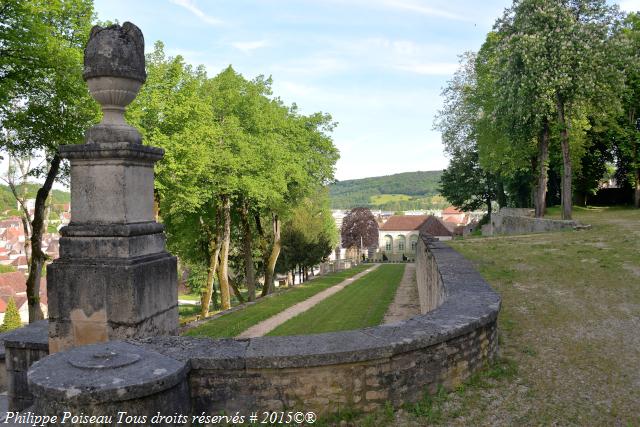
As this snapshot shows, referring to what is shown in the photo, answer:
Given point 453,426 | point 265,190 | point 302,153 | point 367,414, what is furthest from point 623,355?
point 302,153

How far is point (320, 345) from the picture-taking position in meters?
4.10

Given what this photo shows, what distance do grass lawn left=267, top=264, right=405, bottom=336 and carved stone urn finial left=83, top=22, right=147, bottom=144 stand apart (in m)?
9.17

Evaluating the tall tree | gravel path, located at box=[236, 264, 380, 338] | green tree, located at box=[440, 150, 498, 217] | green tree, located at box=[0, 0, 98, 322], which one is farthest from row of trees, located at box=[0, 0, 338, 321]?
the tall tree

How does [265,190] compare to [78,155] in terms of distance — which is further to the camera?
[265,190]

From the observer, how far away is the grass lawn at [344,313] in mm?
13469

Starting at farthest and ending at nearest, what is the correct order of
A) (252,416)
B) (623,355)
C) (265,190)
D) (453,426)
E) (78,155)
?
(265,190) → (623,355) → (78,155) → (453,426) → (252,416)

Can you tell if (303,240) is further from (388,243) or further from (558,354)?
(388,243)

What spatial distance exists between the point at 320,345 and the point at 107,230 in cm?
240

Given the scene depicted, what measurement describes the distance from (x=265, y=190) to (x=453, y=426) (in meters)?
16.4

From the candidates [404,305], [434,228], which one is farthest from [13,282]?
[404,305]

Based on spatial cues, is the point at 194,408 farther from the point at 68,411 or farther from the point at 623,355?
the point at 623,355

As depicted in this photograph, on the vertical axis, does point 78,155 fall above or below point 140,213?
above

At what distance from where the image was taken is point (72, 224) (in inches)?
181

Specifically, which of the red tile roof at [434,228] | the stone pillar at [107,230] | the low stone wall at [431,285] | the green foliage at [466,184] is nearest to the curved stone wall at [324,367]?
the stone pillar at [107,230]
